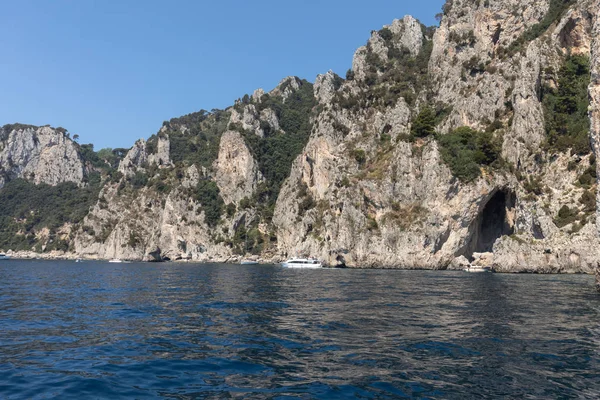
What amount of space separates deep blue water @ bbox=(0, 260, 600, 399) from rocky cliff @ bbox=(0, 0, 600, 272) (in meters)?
22.1

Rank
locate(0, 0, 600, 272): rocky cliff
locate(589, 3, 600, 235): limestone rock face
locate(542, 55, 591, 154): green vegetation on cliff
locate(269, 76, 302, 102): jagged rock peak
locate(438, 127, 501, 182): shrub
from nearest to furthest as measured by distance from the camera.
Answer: locate(589, 3, 600, 235): limestone rock face, locate(0, 0, 600, 272): rocky cliff, locate(542, 55, 591, 154): green vegetation on cliff, locate(438, 127, 501, 182): shrub, locate(269, 76, 302, 102): jagged rock peak

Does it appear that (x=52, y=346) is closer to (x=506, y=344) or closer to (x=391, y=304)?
(x=506, y=344)

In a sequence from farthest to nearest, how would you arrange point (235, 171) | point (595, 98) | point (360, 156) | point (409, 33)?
1. point (235, 171)
2. point (409, 33)
3. point (360, 156)
4. point (595, 98)

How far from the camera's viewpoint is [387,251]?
78.6 meters

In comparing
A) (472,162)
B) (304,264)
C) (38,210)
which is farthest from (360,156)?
(38,210)

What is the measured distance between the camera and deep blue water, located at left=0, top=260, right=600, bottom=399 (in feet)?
32.8

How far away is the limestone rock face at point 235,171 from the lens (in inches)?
5418

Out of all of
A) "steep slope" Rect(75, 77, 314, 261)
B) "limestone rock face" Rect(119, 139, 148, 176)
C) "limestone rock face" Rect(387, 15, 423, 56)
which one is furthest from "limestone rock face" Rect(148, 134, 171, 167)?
"limestone rock face" Rect(387, 15, 423, 56)

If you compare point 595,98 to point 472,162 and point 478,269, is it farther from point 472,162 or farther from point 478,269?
point 472,162

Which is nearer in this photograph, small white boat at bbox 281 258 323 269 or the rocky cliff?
the rocky cliff

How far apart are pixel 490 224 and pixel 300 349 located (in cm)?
7407

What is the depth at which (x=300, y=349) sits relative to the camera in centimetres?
1380

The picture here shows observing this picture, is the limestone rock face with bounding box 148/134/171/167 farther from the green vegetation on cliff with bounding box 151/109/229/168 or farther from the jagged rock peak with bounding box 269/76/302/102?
the jagged rock peak with bounding box 269/76/302/102

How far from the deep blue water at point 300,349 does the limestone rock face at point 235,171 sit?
11305cm
